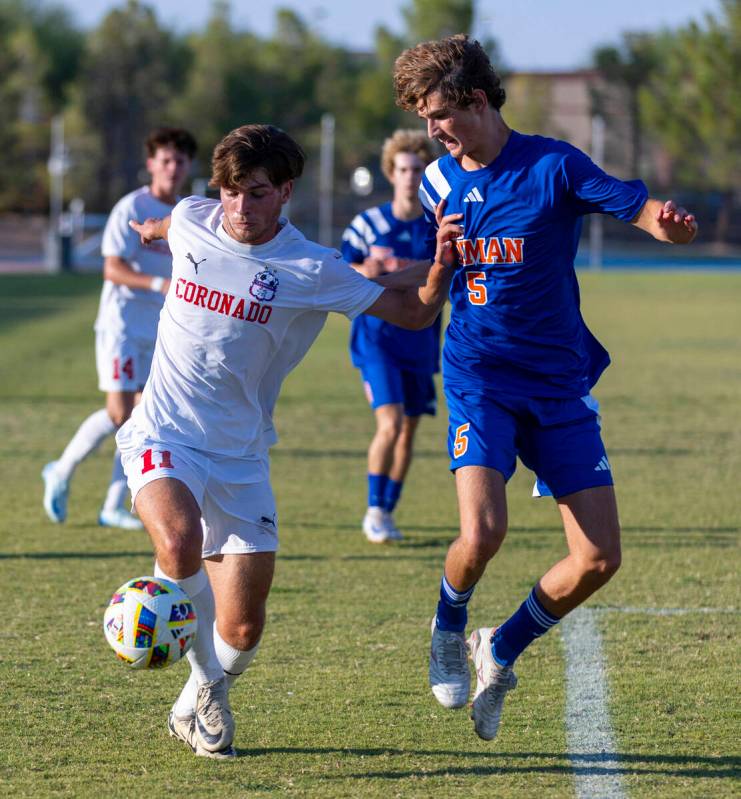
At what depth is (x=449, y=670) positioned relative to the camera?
4.88m

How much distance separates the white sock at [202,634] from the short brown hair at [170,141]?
4256 mm

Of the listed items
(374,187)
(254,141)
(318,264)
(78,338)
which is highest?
(254,141)

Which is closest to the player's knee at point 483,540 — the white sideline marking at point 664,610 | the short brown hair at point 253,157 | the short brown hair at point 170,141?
the short brown hair at point 253,157

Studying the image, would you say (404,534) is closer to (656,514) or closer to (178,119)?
(656,514)

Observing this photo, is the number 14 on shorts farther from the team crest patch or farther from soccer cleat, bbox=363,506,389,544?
soccer cleat, bbox=363,506,389,544

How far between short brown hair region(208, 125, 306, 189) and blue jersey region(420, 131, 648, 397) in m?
0.66

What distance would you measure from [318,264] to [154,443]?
80cm

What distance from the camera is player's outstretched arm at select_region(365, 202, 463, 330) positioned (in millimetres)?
4840

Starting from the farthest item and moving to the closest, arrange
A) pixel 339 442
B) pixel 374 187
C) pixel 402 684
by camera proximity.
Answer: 1. pixel 374 187
2. pixel 339 442
3. pixel 402 684

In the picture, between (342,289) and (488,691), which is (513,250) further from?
(488,691)

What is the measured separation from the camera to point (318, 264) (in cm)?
469

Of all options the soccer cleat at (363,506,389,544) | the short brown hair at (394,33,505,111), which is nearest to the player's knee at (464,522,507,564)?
the short brown hair at (394,33,505,111)

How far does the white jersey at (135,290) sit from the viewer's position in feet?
27.3

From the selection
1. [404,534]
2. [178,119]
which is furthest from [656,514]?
[178,119]
